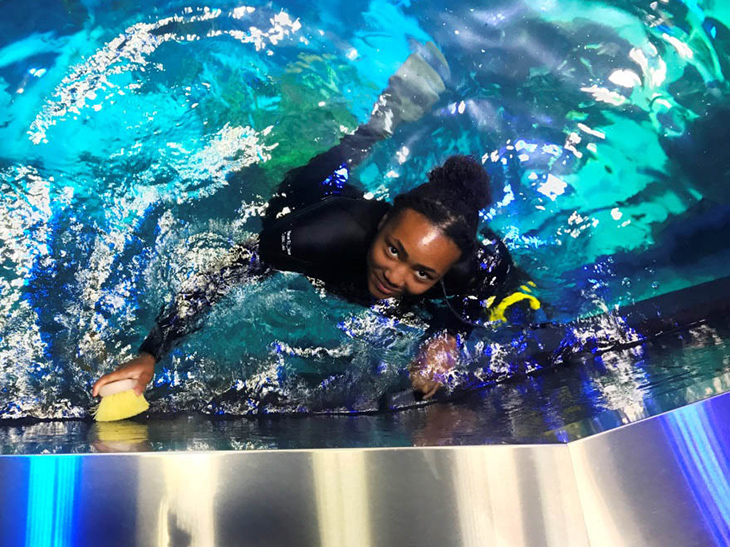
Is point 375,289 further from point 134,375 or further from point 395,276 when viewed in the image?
point 134,375

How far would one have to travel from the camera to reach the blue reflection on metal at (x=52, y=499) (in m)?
0.77

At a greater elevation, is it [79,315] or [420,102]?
[420,102]

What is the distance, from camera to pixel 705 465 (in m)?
0.79

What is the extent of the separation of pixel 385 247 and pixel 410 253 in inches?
3.4

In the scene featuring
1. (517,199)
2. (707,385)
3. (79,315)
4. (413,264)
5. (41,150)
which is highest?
(41,150)

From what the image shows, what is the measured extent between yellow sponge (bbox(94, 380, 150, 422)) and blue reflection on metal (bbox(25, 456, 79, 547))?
368mm

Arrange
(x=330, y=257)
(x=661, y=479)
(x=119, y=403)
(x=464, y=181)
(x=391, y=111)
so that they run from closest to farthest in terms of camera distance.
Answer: (x=661, y=479), (x=119, y=403), (x=464, y=181), (x=330, y=257), (x=391, y=111)

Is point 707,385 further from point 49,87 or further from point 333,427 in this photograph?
point 49,87

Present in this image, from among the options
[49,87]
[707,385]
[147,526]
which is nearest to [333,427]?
[147,526]

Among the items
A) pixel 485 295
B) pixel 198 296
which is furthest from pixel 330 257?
pixel 485 295

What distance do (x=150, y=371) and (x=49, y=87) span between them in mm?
1069

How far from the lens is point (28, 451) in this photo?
82 centimetres

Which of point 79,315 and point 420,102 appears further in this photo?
point 420,102

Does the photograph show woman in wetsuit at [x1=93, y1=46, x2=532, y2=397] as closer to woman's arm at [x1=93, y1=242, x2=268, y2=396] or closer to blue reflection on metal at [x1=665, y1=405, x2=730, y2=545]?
woman's arm at [x1=93, y1=242, x2=268, y2=396]
